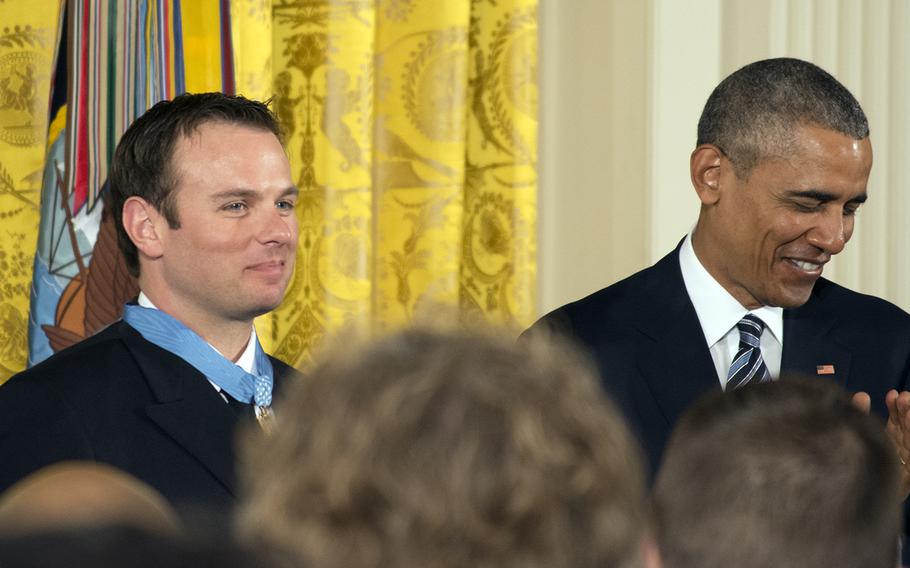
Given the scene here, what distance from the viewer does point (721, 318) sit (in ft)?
6.54

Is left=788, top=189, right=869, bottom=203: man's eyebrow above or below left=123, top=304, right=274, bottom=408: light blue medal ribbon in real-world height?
above

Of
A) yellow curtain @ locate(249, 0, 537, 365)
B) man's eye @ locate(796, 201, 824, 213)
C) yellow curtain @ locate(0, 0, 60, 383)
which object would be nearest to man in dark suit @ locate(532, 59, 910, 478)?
man's eye @ locate(796, 201, 824, 213)

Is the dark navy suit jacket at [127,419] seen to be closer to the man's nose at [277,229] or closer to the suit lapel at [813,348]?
the man's nose at [277,229]

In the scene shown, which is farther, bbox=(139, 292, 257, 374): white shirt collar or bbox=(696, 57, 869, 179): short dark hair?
bbox=(696, 57, 869, 179): short dark hair

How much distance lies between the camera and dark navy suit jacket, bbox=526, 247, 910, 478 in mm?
1950

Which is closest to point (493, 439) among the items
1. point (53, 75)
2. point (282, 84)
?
point (53, 75)

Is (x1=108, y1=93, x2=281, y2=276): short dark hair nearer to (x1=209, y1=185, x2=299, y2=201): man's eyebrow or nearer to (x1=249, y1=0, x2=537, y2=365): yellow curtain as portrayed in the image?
(x1=209, y1=185, x2=299, y2=201): man's eyebrow

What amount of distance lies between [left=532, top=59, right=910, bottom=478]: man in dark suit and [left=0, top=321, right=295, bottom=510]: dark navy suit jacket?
1.89 feet

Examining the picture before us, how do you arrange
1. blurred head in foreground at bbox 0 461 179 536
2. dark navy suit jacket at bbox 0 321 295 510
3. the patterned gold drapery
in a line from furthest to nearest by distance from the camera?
the patterned gold drapery, dark navy suit jacket at bbox 0 321 295 510, blurred head in foreground at bbox 0 461 179 536

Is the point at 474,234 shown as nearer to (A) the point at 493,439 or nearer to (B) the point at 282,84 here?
(B) the point at 282,84

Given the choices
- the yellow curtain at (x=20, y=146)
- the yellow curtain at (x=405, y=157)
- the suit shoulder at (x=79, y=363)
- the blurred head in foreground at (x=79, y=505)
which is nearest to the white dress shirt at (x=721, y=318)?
the yellow curtain at (x=405, y=157)

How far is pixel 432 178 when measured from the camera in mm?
2385

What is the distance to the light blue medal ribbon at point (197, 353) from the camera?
1635mm

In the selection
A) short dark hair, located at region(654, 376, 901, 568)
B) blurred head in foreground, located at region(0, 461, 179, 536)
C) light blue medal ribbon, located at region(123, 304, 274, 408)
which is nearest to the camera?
blurred head in foreground, located at region(0, 461, 179, 536)
